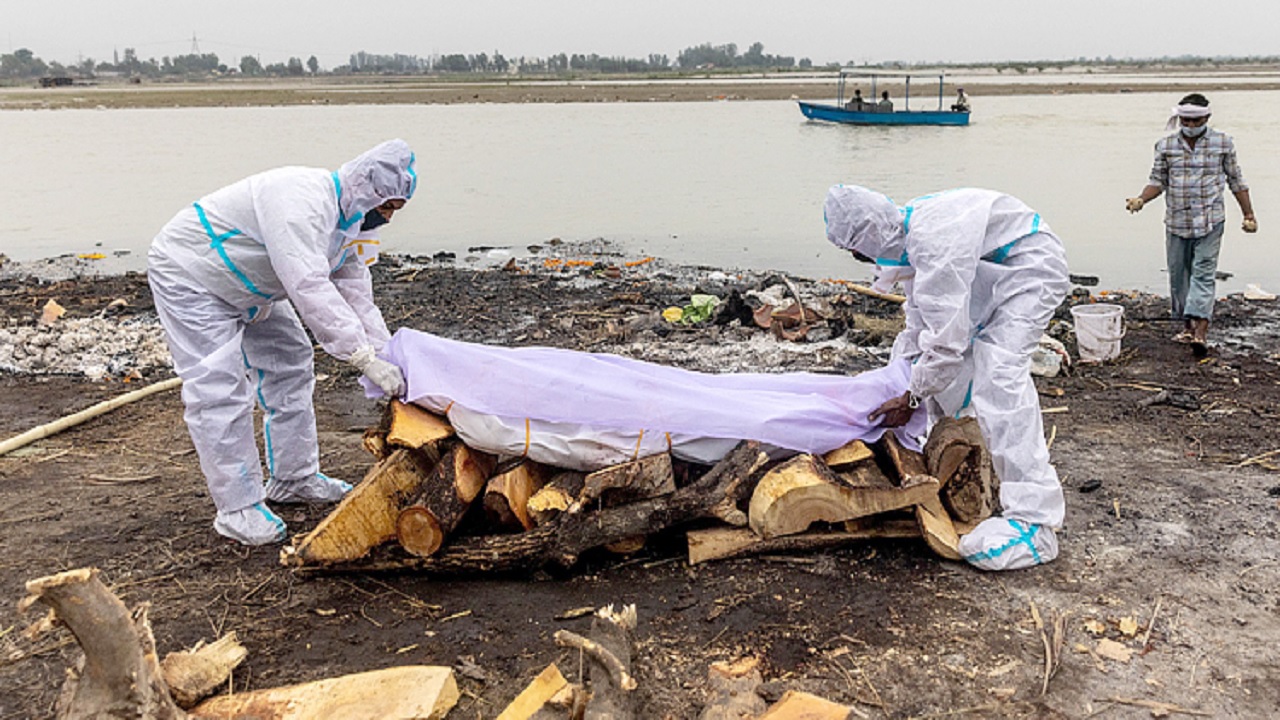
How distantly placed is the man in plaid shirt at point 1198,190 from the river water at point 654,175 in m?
3.28

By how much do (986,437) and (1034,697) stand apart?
45.3 inches

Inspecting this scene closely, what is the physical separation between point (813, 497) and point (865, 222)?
3.50 ft

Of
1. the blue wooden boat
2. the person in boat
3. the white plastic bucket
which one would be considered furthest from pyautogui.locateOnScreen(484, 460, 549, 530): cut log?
the person in boat

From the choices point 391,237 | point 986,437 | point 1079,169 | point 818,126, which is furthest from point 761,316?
point 818,126

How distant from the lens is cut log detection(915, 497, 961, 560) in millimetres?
3545

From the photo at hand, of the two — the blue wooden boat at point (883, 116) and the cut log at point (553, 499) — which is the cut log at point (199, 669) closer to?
the cut log at point (553, 499)

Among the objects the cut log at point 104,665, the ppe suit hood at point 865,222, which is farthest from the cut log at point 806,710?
the ppe suit hood at point 865,222

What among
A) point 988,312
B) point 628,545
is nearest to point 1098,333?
point 988,312

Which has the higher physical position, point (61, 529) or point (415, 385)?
point (415, 385)

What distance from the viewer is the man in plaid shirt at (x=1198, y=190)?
266 inches

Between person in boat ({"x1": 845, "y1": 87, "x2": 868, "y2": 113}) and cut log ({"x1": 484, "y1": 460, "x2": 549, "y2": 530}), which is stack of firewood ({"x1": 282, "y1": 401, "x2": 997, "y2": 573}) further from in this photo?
person in boat ({"x1": 845, "y1": 87, "x2": 868, "y2": 113})

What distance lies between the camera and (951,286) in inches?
140

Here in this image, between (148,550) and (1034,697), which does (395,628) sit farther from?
(1034,697)

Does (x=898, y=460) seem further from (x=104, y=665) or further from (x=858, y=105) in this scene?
(x=858, y=105)
